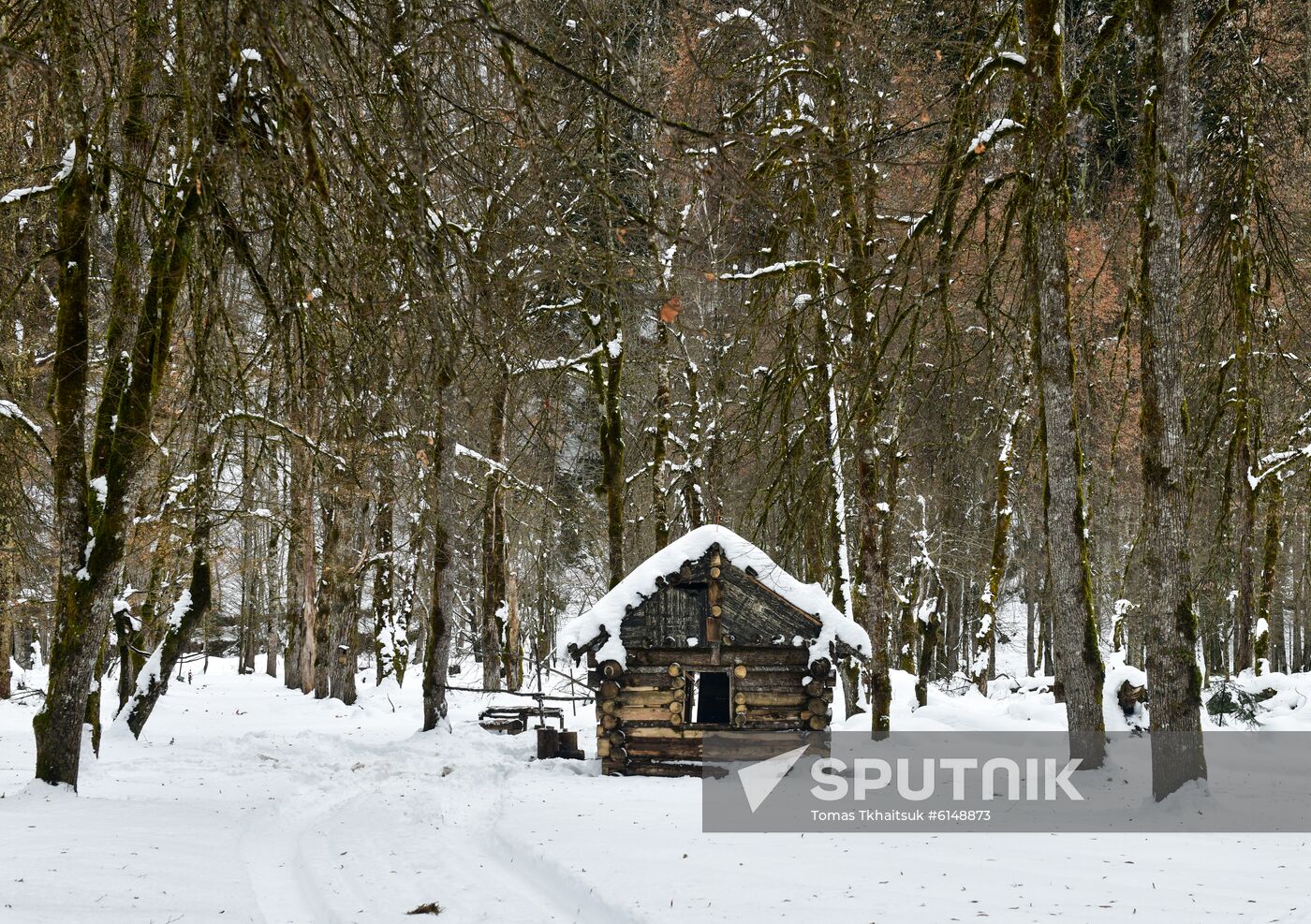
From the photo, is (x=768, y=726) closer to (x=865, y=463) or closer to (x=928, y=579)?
(x=865, y=463)

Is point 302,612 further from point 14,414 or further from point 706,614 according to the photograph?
point 14,414

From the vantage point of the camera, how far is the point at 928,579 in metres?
29.2

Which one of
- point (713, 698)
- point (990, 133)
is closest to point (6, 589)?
point (713, 698)

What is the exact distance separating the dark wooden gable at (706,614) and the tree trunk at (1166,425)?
16.0 feet

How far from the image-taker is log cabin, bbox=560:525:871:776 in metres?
12.6

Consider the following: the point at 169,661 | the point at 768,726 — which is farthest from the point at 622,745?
the point at 169,661

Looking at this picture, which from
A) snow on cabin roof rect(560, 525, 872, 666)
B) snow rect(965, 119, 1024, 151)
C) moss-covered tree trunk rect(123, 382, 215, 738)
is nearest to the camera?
snow rect(965, 119, 1024, 151)

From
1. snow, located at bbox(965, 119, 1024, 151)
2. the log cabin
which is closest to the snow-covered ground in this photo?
the log cabin

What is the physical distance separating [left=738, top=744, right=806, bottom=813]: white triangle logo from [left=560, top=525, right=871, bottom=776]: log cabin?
34cm

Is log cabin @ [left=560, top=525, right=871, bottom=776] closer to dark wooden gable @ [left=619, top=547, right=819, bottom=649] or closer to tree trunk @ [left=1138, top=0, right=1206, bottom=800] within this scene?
dark wooden gable @ [left=619, top=547, right=819, bottom=649]

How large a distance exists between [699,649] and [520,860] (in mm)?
5008

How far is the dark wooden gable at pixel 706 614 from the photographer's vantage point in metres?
12.6

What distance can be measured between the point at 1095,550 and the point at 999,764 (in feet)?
60.9

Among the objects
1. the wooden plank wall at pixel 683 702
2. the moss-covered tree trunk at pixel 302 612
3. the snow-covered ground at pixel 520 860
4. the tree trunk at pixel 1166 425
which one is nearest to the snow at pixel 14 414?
the snow-covered ground at pixel 520 860
